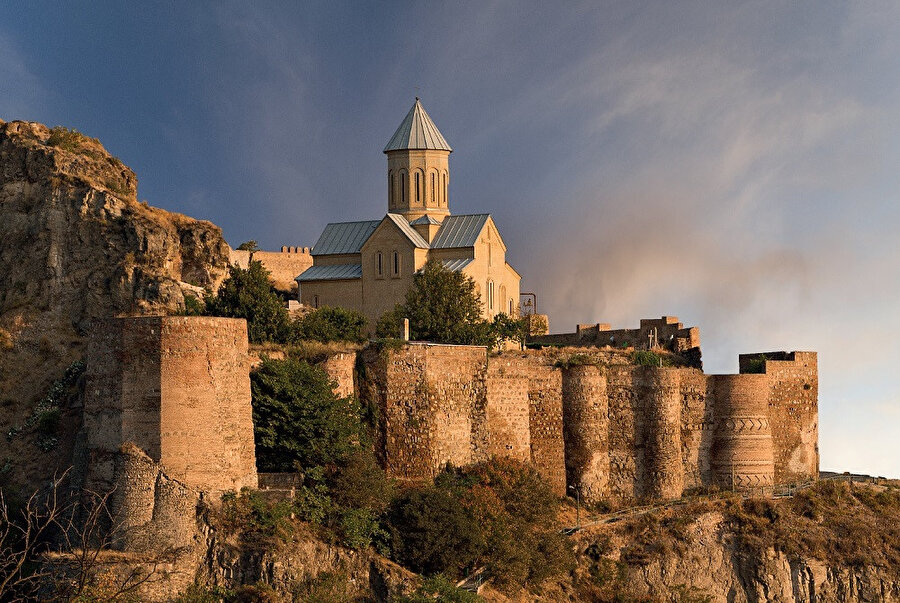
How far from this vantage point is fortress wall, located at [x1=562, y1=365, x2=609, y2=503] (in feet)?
136

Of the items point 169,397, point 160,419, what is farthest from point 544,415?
point 160,419

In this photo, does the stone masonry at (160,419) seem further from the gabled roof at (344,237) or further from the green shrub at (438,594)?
the gabled roof at (344,237)

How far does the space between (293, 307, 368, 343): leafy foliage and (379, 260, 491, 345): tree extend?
1003 mm

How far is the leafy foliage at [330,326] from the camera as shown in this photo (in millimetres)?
43156

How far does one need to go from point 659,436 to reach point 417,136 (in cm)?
2464

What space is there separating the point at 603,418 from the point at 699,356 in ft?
32.7

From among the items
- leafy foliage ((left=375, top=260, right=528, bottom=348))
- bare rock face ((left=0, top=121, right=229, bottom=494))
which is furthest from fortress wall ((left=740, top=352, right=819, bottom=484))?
bare rock face ((left=0, top=121, right=229, bottom=494))

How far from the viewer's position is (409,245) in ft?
192

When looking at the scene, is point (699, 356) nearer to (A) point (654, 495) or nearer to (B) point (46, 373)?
(A) point (654, 495)

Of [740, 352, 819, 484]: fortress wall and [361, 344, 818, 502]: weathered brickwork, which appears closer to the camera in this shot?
[361, 344, 818, 502]: weathered brickwork

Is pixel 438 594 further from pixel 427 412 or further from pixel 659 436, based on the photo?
pixel 659 436

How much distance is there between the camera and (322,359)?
1462 inches

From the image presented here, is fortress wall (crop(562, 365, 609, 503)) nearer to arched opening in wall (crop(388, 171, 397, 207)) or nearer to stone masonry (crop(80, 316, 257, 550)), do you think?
stone masonry (crop(80, 316, 257, 550))

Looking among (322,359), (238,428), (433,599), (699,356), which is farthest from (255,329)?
(699,356)
